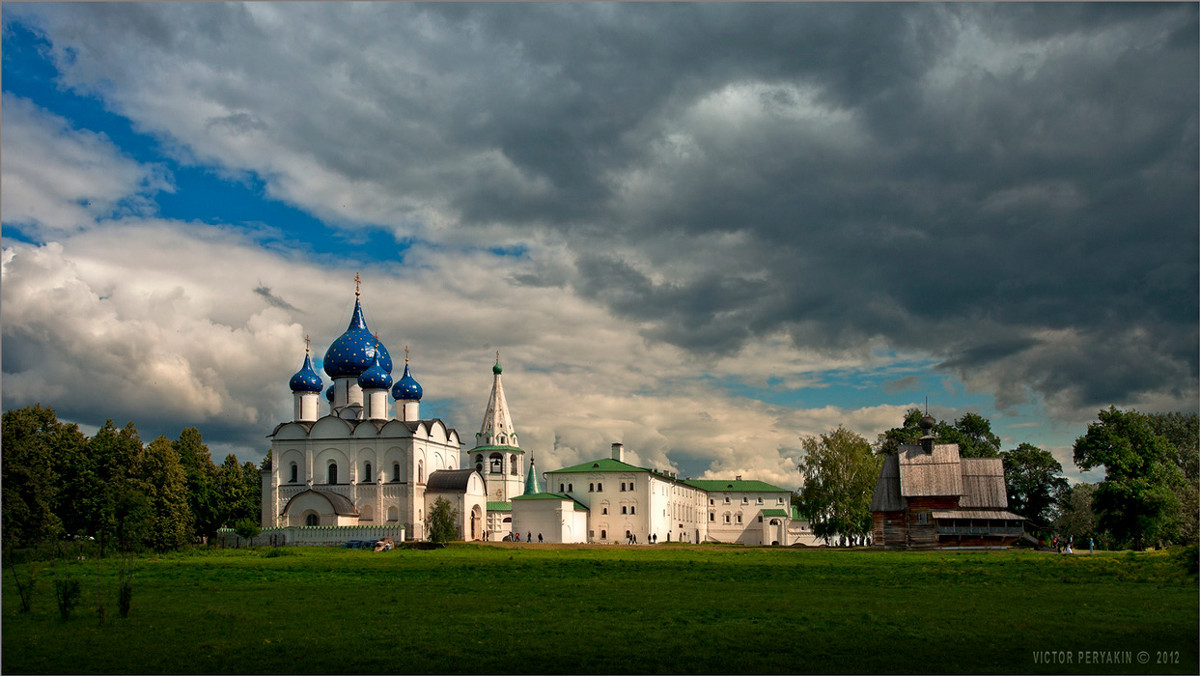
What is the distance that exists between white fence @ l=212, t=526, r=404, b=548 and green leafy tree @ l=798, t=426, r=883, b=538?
998 inches

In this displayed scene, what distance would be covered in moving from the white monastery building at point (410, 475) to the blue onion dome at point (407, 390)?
0.08m

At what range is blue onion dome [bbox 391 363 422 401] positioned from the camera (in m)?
69.1

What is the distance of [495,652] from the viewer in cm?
1214

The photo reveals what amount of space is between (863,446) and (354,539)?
31.9m

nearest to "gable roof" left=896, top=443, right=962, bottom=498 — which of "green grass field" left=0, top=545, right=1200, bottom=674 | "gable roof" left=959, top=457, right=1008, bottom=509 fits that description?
"gable roof" left=959, top=457, right=1008, bottom=509

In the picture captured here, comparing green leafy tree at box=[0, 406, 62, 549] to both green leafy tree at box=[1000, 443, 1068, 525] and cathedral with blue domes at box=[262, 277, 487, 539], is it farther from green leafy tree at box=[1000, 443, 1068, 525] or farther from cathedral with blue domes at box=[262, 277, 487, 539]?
green leafy tree at box=[1000, 443, 1068, 525]

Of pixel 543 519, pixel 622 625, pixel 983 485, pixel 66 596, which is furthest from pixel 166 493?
pixel 983 485

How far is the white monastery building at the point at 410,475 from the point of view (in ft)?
207

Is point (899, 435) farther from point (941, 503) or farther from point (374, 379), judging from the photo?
point (374, 379)

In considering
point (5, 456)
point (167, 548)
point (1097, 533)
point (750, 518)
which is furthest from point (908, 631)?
point (750, 518)

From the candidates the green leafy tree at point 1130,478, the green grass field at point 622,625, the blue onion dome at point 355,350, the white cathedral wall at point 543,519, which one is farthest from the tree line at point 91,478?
the green leafy tree at point 1130,478

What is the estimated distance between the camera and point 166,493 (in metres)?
47.2

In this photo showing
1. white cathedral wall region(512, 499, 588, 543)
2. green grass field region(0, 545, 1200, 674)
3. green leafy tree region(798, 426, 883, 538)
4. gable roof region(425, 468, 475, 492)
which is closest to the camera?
green grass field region(0, 545, 1200, 674)

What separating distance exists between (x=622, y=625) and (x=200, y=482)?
4947 cm
